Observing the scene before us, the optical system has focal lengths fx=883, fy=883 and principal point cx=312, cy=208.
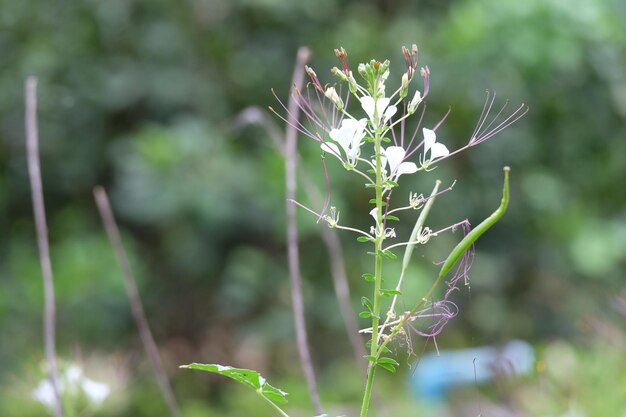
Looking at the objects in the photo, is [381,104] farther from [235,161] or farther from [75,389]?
[235,161]

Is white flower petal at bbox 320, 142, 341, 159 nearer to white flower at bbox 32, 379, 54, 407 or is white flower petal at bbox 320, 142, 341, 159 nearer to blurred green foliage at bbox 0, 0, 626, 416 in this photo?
white flower at bbox 32, 379, 54, 407

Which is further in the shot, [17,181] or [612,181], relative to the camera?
[612,181]

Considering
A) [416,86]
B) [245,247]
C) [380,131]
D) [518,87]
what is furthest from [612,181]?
[380,131]

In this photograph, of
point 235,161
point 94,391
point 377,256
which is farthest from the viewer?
point 235,161

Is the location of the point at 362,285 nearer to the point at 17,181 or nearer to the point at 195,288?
the point at 195,288

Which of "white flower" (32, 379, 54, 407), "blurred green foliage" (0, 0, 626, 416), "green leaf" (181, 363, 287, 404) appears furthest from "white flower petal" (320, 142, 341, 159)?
"blurred green foliage" (0, 0, 626, 416)

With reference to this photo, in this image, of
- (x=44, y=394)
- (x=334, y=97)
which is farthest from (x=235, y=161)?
(x=334, y=97)
